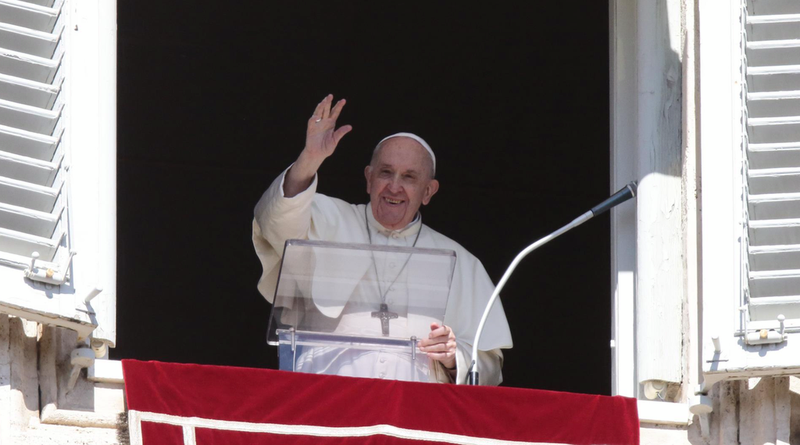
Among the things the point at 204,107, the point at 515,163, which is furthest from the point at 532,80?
the point at 204,107

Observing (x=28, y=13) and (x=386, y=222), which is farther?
(x=386, y=222)

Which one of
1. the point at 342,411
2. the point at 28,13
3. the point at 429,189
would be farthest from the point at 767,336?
the point at 28,13

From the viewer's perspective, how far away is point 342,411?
4.30 metres

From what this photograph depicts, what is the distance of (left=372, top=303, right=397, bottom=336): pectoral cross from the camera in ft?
15.9

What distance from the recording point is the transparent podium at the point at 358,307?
4.77 metres

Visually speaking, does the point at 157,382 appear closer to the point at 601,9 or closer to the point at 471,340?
the point at 471,340

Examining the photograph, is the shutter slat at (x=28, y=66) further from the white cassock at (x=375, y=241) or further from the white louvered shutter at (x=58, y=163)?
the white cassock at (x=375, y=241)

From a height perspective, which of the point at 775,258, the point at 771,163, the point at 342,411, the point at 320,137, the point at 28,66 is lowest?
the point at 342,411

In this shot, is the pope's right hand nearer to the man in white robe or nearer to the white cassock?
the man in white robe

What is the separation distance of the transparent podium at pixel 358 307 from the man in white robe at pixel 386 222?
0.33 ft

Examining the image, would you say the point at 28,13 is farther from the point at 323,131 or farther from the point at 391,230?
the point at 391,230

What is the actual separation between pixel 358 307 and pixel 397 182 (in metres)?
0.91

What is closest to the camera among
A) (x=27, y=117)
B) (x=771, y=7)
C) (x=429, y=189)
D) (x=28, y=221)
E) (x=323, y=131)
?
(x=28, y=221)

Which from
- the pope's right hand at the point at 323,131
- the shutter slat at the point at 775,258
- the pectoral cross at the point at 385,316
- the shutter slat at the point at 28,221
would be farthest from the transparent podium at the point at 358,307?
the shutter slat at the point at 775,258
